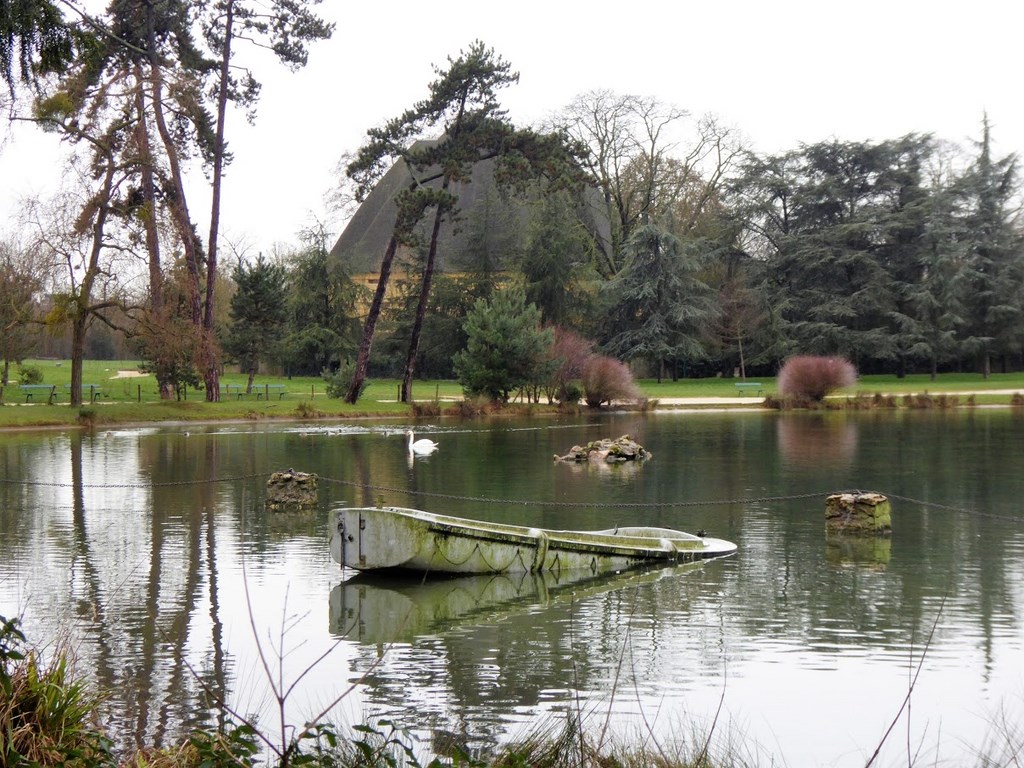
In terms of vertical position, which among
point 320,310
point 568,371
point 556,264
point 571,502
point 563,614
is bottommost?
point 563,614

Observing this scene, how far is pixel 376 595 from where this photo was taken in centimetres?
1369

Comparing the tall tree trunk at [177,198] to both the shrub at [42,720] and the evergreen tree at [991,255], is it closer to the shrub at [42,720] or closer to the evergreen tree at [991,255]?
the shrub at [42,720]

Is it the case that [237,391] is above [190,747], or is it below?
above

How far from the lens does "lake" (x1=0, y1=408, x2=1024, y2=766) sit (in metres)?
9.00

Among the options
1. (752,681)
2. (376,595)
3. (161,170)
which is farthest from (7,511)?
(161,170)

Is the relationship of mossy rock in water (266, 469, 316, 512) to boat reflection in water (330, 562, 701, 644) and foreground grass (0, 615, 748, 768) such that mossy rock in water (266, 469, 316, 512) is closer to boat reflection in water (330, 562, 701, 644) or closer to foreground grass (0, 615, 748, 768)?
boat reflection in water (330, 562, 701, 644)

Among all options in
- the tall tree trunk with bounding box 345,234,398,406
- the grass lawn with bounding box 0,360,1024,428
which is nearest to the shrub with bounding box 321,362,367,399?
the tall tree trunk with bounding box 345,234,398,406

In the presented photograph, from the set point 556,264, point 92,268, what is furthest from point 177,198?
point 556,264

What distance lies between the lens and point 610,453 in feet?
96.2

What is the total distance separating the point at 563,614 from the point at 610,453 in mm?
16855

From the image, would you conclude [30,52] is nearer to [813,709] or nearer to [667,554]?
[813,709]

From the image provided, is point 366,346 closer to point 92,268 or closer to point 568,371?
point 568,371

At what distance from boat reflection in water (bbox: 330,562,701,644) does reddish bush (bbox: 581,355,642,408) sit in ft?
118

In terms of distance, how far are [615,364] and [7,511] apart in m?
34.7
